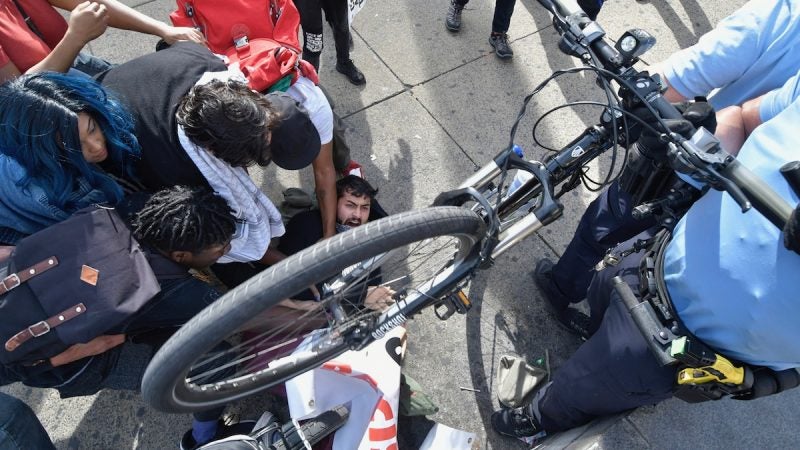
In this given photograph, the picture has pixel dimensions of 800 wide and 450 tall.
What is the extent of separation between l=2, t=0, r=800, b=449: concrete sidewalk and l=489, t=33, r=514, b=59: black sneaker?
62 mm

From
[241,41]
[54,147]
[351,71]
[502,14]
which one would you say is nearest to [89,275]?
[54,147]

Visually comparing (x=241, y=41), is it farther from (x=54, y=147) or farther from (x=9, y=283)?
(x=9, y=283)

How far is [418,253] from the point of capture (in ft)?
7.33

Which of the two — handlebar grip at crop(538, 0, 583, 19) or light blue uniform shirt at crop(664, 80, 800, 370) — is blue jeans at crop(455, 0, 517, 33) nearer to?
handlebar grip at crop(538, 0, 583, 19)

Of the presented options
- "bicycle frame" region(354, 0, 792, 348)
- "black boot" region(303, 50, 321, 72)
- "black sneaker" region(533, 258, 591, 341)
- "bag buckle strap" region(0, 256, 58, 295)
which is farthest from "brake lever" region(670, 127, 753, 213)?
"black boot" region(303, 50, 321, 72)

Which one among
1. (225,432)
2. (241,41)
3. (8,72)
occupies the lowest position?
(225,432)

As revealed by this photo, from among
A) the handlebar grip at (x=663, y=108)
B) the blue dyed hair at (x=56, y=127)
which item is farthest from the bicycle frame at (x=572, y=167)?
the blue dyed hair at (x=56, y=127)

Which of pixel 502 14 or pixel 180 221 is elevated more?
pixel 502 14

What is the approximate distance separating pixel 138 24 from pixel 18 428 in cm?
176

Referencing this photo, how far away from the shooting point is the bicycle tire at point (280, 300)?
50.9 inches

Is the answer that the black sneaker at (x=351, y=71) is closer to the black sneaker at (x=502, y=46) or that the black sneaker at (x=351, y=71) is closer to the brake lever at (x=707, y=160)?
the black sneaker at (x=502, y=46)

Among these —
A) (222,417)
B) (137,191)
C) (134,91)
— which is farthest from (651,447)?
(134,91)

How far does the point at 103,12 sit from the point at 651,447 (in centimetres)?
308

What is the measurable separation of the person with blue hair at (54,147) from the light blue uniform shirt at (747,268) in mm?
1888
